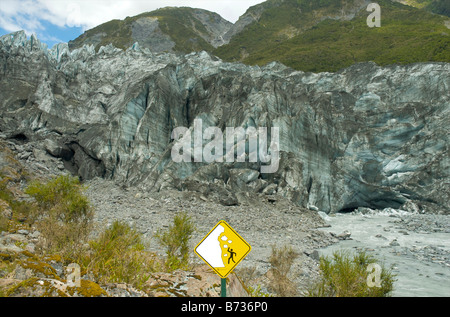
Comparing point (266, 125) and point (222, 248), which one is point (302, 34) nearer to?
point (266, 125)

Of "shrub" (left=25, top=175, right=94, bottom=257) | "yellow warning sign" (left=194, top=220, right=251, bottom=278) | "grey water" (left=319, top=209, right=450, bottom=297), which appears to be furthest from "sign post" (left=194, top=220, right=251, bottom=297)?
"grey water" (left=319, top=209, right=450, bottom=297)

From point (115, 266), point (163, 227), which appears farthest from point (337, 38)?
point (115, 266)

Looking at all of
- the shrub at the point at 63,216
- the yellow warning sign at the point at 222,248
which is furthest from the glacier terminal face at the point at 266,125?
the yellow warning sign at the point at 222,248

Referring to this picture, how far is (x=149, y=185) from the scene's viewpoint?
111ft

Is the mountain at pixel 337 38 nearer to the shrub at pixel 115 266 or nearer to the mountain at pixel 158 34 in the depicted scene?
the mountain at pixel 158 34

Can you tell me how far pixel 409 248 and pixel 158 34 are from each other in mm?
147960

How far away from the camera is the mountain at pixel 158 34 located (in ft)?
437

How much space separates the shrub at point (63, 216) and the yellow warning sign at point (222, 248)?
194 inches

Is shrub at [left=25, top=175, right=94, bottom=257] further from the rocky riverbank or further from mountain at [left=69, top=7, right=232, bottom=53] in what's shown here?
mountain at [left=69, top=7, right=232, bottom=53]

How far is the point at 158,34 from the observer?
5595 inches

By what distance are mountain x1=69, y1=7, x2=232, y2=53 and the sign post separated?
429ft
